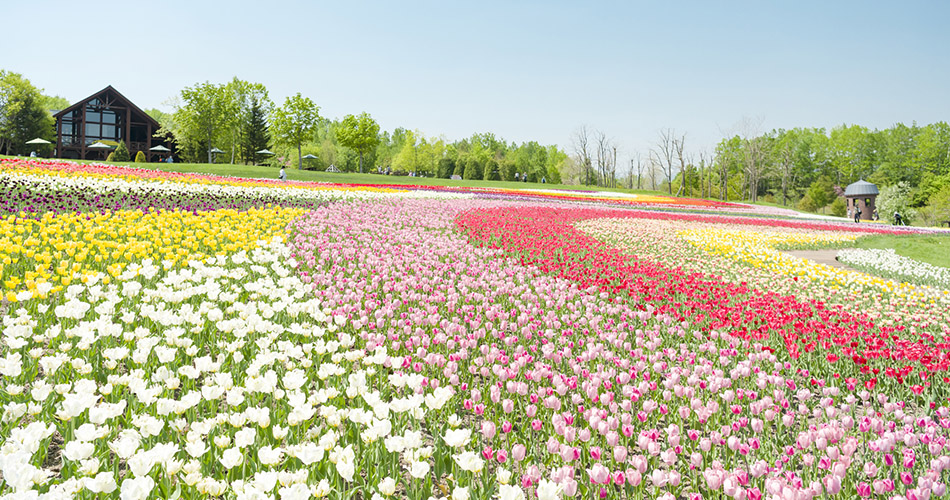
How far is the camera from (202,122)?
53.2m

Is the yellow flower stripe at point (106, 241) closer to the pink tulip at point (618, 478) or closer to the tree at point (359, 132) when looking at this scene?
the pink tulip at point (618, 478)

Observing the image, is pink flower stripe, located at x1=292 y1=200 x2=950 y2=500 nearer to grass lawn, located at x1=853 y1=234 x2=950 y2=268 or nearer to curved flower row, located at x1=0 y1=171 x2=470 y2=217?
curved flower row, located at x1=0 y1=171 x2=470 y2=217

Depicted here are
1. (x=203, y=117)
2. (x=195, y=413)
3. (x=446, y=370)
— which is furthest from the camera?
(x=203, y=117)

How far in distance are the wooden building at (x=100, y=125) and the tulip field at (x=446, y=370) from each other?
177 feet

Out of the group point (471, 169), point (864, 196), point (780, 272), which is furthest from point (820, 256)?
point (471, 169)

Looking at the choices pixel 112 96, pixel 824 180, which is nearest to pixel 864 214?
pixel 824 180

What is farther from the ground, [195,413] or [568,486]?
[568,486]

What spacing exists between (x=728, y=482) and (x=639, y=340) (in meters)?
2.57

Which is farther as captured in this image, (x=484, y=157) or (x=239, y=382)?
(x=484, y=157)

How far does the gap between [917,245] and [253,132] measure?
59.6 metres

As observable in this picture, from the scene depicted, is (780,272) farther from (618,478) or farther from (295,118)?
(295,118)

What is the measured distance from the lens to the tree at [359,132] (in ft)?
197

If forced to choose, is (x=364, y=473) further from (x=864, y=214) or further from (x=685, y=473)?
(x=864, y=214)

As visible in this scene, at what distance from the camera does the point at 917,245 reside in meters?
14.6
